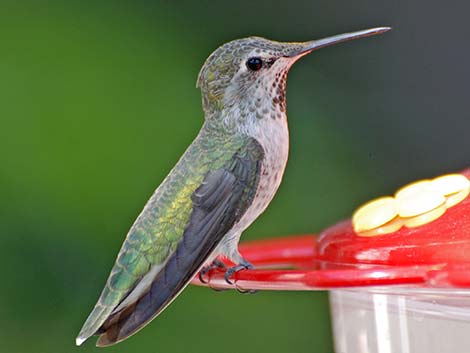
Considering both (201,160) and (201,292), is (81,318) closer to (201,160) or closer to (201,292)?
(201,292)

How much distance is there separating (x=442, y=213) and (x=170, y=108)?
2.31 m

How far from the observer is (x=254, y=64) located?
260 centimetres

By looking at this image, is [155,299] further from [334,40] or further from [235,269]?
[334,40]

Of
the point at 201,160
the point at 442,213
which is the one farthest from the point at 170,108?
the point at 442,213

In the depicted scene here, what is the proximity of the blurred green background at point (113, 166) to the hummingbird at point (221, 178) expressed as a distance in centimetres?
162

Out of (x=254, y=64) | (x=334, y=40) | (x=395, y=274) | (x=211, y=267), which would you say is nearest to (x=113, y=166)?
(x=211, y=267)

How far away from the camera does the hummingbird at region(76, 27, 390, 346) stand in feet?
8.27

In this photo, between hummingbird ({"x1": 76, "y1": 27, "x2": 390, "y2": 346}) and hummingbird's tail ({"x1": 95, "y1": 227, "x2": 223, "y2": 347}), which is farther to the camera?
hummingbird ({"x1": 76, "y1": 27, "x2": 390, "y2": 346})

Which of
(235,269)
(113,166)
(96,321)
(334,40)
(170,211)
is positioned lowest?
(96,321)

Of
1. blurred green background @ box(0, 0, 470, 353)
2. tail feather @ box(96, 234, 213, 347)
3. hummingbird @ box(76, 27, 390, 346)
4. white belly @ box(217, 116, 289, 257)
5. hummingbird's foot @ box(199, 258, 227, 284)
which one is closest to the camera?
tail feather @ box(96, 234, 213, 347)

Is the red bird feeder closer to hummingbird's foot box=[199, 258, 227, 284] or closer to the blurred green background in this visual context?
hummingbird's foot box=[199, 258, 227, 284]

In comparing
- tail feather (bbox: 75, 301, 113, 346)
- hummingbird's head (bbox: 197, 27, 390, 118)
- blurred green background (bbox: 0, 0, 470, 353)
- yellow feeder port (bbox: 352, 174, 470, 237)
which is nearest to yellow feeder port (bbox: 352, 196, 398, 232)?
yellow feeder port (bbox: 352, 174, 470, 237)

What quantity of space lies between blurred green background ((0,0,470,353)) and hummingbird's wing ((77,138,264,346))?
165cm

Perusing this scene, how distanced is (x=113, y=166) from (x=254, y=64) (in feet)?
6.18
